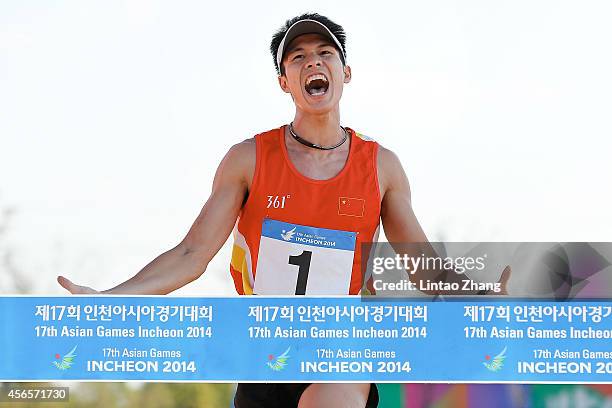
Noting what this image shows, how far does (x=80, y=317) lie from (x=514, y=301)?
6.18 feet

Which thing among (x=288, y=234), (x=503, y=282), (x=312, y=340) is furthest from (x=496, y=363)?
(x=288, y=234)

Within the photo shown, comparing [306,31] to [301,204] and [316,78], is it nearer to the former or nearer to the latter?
[316,78]

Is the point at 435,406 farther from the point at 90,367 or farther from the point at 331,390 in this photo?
the point at 90,367

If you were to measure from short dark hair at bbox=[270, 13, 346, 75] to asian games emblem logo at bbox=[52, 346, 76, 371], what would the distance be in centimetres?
154

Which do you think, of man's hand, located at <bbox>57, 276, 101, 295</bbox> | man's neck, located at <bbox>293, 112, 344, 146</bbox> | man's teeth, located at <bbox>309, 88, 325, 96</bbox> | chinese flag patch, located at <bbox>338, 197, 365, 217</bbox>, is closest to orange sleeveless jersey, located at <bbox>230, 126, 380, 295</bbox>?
chinese flag patch, located at <bbox>338, 197, 365, 217</bbox>

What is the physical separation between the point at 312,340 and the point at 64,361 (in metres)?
1.07

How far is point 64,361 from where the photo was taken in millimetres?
3879

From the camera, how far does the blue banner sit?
3.80m

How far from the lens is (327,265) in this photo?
377cm

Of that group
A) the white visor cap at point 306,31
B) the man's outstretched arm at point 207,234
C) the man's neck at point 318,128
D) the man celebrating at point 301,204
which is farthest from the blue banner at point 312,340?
the white visor cap at point 306,31

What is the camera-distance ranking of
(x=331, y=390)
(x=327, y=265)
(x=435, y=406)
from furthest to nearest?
(x=435, y=406)
(x=327, y=265)
(x=331, y=390)

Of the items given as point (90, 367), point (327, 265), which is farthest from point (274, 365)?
point (90, 367)

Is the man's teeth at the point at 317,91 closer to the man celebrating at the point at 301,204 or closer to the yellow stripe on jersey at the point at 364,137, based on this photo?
the man celebrating at the point at 301,204

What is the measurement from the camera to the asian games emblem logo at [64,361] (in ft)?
12.7
